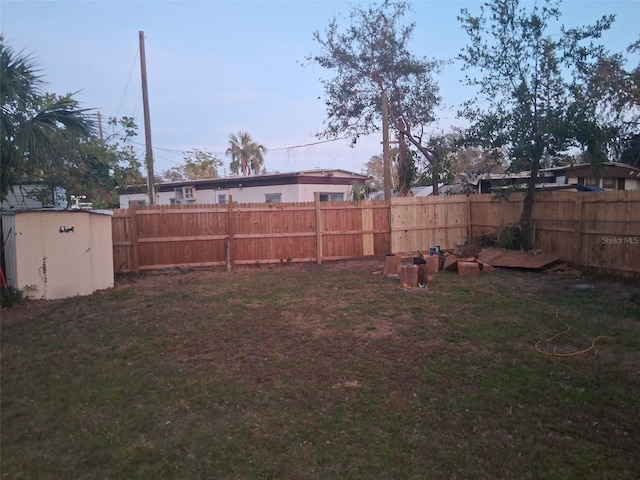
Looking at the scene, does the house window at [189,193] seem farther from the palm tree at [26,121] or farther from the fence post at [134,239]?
the palm tree at [26,121]

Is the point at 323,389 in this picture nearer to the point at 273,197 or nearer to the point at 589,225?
the point at 589,225

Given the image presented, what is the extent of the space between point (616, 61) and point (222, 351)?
13669 millimetres

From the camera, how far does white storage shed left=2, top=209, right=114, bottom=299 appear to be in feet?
30.1

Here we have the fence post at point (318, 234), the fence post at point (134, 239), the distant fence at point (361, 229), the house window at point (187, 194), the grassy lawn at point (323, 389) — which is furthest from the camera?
the house window at point (187, 194)

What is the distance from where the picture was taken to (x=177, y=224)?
13.4 meters

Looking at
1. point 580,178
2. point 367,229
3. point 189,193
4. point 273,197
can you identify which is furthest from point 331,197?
point 580,178

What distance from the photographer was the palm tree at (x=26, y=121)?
826 centimetres

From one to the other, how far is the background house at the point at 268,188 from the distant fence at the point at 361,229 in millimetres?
8926

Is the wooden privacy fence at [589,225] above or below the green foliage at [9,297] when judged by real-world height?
above

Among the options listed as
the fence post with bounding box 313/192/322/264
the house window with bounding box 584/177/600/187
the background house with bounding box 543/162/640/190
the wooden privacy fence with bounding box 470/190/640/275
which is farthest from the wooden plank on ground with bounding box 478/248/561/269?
the house window with bounding box 584/177/600/187

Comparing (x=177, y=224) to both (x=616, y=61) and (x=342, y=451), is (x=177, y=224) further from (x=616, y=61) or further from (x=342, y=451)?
(x=616, y=61)

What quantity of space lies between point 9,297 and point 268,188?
642 inches

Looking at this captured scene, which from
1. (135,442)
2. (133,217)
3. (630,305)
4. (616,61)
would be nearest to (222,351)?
(135,442)

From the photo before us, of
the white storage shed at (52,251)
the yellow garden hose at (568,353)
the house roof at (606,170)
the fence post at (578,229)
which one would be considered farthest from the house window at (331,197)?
the yellow garden hose at (568,353)
